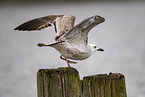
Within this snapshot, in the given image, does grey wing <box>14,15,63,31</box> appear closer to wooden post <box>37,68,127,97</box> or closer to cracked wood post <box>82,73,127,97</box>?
wooden post <box>37,68,127,97</box>

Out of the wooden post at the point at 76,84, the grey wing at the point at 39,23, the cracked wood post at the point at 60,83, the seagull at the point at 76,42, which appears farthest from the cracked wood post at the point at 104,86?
the grey wing at the point at 39,23

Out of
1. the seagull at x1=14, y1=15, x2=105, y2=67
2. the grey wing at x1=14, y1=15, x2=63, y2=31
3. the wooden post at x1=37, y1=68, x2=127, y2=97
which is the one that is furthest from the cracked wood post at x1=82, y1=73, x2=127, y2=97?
the grey wing at x1=14, y1=15, x2=63, y2=31

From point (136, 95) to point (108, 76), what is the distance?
5.05 meters

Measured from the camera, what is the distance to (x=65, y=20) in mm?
4160

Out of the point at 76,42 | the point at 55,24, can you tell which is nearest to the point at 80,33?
the point at 76,42

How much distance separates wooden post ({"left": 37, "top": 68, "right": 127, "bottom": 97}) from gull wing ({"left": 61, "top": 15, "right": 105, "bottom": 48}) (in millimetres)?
618

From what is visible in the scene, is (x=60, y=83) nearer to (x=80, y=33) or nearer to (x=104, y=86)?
(x=104, y=86)

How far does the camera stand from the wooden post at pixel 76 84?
9.59 feet

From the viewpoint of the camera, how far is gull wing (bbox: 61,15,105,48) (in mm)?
3418

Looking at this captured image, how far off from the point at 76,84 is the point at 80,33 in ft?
2.65

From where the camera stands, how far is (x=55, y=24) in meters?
4.20

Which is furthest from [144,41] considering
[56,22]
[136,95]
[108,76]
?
[108,76]

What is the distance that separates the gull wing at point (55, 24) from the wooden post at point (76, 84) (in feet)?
3.34

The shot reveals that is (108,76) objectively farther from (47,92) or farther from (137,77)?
(137,77)
